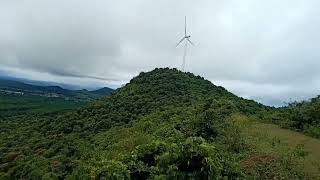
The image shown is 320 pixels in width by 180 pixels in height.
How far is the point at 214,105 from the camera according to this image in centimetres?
5203

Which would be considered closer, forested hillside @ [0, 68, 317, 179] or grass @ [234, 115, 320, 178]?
forested hillside @ [0, 68, 317, 179]

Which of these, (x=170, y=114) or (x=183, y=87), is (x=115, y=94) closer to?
(x=183, y=87)

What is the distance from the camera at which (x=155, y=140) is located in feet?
113

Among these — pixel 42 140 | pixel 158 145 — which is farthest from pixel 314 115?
pixel 42 140

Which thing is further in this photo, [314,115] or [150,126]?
[150,126]

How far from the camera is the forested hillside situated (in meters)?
26.6

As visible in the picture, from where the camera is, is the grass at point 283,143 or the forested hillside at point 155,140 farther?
the grass at point 283,143

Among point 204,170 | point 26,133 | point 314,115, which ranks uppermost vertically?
point 314,115

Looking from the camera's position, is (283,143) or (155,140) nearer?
(155,140)

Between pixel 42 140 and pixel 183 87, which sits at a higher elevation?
pixel 183 87

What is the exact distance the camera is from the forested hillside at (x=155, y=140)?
2664 cm

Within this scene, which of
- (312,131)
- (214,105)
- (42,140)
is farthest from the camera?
(42,140)

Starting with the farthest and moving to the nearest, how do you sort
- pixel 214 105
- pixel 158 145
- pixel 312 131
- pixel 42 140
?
pixel 42 140 → pixel 214 105 → pixel 312 131 → pixel 158 145

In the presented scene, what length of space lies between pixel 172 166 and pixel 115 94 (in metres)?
66.0
